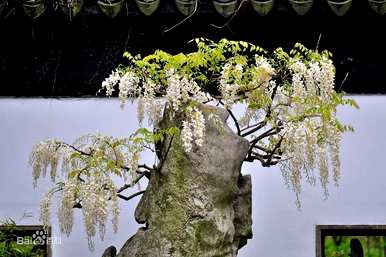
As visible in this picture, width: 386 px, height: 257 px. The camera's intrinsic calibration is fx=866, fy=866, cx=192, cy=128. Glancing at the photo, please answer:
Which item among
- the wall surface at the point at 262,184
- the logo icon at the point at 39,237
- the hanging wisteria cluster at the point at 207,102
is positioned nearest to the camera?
the hanging wisteria cluster at the point at 207,102

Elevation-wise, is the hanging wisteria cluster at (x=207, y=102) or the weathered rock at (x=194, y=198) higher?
the hanging wisteria cluster at (x=207, y=102)

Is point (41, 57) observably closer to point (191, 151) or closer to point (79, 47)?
point (79, 47)

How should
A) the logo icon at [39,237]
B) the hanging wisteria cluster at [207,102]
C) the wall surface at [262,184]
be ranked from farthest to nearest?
the logo icon at [39,237] → the wall surface at [262,184] → the hanging wisteria cluster at [207,102]

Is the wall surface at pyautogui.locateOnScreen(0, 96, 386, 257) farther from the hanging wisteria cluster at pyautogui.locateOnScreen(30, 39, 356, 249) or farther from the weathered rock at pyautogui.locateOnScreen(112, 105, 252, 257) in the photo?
the weathered rock at pyautogui.locateOnScreen(112, 105, 252, 257)

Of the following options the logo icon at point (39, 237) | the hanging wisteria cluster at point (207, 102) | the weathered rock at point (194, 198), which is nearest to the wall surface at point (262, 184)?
the logo icon at point (39, 237)

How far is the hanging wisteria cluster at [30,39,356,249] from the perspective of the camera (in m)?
4.26

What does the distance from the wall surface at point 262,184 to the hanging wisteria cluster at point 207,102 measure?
3.05ft

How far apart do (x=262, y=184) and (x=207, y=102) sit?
1.47 meters

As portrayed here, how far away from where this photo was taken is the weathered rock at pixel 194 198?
4.27 m

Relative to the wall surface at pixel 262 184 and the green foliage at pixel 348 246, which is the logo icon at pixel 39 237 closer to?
the wall surface at pixel 262 184

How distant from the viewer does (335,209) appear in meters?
5.66

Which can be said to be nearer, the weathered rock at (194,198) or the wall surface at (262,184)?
the weathered rock at (194,198)

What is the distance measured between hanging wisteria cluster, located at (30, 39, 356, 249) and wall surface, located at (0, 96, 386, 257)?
929mm

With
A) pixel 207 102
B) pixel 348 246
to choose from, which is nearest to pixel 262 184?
pixel 348 246
